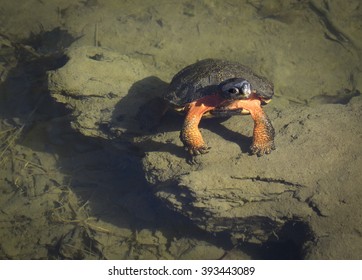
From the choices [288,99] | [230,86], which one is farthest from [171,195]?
[288,99]

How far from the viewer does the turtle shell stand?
380 cm

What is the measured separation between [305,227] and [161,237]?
76.2 inches

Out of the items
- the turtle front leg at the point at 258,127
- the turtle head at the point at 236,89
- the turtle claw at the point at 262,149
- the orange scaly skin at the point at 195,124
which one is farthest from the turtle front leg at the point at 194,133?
the turtle claw at the point at 262,149

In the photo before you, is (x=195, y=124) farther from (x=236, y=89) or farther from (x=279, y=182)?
(x=279, y=182)

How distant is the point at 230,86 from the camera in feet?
11.2

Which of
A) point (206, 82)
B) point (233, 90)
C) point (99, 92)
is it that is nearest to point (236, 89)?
point (233, 90)

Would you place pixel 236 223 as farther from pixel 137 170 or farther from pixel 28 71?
pixel 28 71

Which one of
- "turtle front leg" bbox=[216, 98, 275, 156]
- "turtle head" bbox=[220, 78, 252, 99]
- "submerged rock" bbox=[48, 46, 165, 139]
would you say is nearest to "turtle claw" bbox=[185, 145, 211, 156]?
"turtle front leg" bbox=[216, 98, 275, 156]

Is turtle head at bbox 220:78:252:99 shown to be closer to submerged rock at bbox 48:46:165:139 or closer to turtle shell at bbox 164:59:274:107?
turtle shell at bbox 164:59:274:107

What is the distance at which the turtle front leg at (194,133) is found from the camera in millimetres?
3611

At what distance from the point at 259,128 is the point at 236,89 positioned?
1.88 feet

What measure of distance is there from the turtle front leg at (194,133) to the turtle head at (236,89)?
40 cm

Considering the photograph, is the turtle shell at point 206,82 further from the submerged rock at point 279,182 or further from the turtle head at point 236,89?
the submerged rock at point 279,182

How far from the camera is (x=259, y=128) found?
11.9 ft
